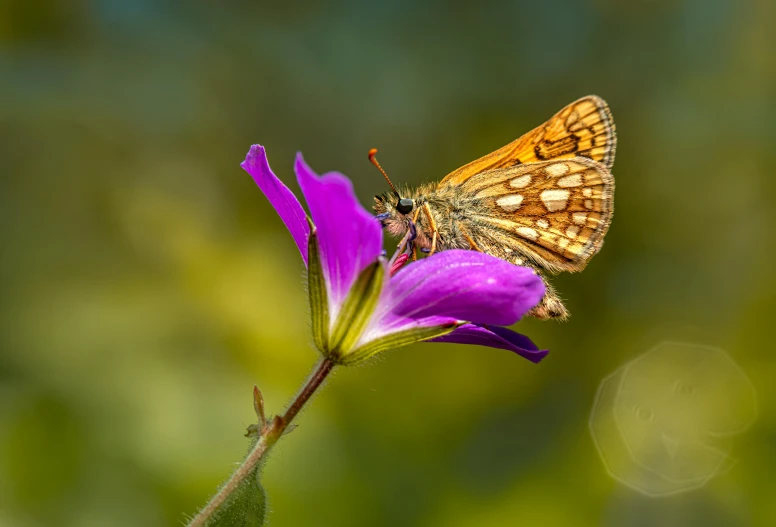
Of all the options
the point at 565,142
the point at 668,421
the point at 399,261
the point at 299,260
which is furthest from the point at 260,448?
the point at 668,421

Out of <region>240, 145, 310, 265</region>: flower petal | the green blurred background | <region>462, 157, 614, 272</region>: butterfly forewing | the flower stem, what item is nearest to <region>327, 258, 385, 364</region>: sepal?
the flower stem

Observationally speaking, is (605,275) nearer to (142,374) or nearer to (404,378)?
(404,378)

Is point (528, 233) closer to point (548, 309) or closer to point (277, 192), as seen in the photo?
point (548, 309)

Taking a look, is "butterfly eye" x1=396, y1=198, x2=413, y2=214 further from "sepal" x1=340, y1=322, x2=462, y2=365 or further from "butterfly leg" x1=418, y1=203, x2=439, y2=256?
"sepal" x1=340, y1=322, x2=462, y2=365

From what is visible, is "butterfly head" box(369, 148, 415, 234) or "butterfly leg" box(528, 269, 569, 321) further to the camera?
"butterfly head" box(369, 148, 415, 234)

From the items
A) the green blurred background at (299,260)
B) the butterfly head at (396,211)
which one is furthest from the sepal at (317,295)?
the green blurred background at (299,260)

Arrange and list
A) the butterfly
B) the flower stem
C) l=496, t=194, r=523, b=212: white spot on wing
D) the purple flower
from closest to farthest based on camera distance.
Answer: the flower stem
the purple flower
the butterfly
l=496, t=194, r=523, b=212: white spot on wing

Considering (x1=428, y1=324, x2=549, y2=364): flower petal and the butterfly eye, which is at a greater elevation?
the butterfly eye

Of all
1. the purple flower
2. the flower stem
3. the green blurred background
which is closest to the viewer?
the flower stem
